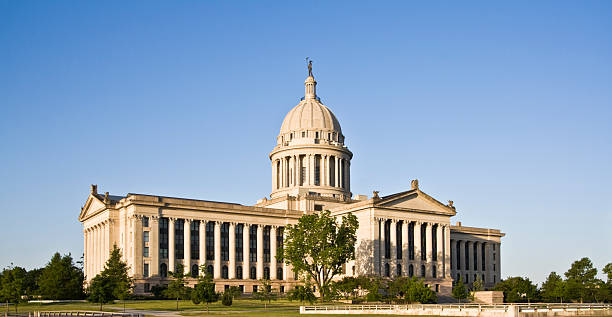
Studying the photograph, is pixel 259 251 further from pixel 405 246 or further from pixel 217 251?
pixel 405 246

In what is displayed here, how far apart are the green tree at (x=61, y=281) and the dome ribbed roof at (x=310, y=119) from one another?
183ft

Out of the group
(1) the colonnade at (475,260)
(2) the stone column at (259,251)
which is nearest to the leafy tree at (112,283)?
(2) the stone column at (259,251)

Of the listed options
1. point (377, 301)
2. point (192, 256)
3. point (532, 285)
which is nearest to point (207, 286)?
point (377, 301)

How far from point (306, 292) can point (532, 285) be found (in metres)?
51.6

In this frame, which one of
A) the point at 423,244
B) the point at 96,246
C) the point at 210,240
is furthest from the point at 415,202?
the point at 96,246

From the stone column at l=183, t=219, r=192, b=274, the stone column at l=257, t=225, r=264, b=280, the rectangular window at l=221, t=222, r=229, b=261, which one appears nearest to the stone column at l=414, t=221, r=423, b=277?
the stone column at l=257, t=225, r=264, b=280

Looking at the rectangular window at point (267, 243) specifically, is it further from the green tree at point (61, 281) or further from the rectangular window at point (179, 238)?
the green tree at point (61, 281)

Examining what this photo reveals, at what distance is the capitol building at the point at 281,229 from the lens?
126 metres

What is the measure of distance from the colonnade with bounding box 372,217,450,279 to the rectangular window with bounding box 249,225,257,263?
21028 millimetres

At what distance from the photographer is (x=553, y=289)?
447ft

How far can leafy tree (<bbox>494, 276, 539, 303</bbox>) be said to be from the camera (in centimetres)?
13362

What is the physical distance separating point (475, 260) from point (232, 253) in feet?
180

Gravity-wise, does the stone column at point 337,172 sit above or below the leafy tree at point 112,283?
above

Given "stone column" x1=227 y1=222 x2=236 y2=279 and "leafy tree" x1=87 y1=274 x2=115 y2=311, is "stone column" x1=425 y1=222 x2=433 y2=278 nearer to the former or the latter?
"stone column" x1=227 y1=222 x2=236 y2=279
